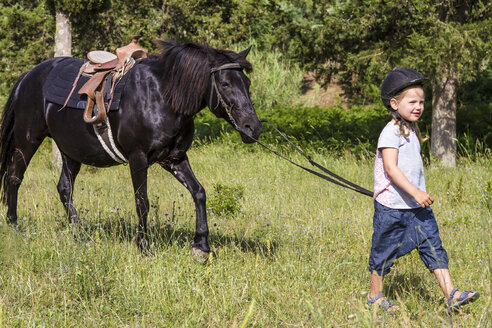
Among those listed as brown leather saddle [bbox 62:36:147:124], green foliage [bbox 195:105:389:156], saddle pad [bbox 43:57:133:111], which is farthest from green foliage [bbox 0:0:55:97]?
brown leather saddle [bbox 62:36:147:124]

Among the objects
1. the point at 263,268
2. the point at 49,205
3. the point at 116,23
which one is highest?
the point at 116,23

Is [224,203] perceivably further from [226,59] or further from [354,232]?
[226,59]

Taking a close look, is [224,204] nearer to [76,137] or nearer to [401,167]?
[76,137]

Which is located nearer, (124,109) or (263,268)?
(263,268)

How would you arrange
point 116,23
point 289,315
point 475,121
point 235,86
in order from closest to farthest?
point 289,315 → point 235,86 → point 475,121 → point 116,23

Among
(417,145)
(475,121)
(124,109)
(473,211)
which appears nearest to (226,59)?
(124,109)

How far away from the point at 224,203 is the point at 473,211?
2964mm

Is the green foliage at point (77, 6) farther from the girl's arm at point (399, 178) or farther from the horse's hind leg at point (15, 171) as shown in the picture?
the girl's arm at point (399, 178)

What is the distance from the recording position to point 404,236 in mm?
3355

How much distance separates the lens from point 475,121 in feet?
33.9

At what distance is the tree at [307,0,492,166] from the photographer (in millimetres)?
7703

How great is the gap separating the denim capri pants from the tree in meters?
4.93

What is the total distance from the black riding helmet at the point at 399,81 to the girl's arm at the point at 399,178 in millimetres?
375

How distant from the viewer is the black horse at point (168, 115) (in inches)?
156
